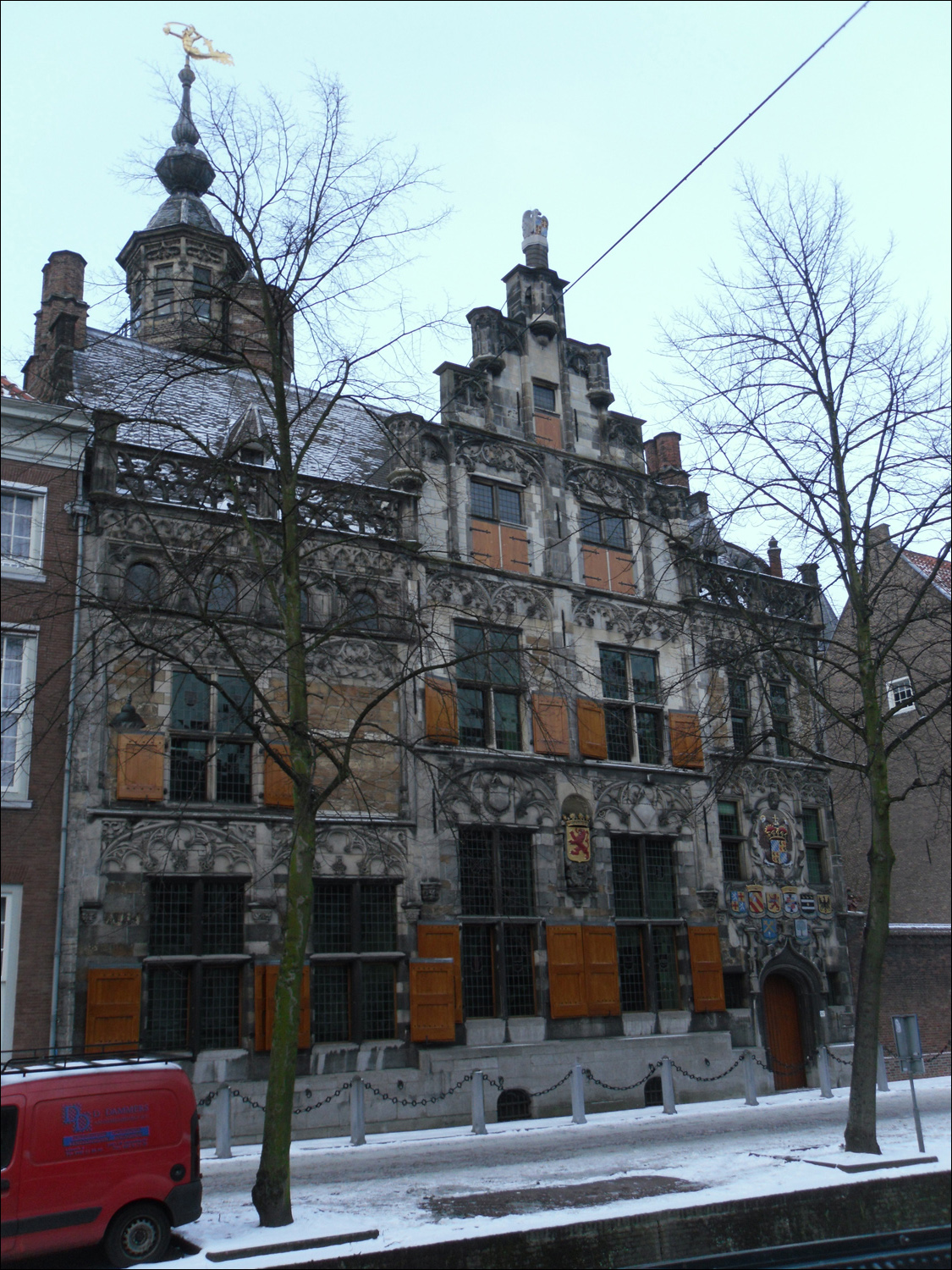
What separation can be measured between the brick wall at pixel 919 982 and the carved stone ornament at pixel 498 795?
8.60 metres

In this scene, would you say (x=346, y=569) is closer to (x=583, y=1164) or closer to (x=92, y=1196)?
(x=583, y=1164)

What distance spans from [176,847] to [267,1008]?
2.90 m

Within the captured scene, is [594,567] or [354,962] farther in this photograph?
[594,567]

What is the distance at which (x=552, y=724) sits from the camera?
21.9 metres

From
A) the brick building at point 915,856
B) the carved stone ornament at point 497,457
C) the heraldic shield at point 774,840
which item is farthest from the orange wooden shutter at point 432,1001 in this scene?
the brick building at point 915,856

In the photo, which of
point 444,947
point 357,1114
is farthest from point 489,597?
point 357,1114

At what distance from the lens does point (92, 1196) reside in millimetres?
9789

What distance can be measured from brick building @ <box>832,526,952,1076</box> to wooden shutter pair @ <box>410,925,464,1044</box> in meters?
9.89

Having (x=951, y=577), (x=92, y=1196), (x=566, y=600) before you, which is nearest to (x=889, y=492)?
(x=566, y=600)

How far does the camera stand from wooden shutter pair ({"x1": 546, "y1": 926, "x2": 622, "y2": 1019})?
20.6m

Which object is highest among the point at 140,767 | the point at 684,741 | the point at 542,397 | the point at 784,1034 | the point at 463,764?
the point at 542,397

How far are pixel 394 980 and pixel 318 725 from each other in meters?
4.54

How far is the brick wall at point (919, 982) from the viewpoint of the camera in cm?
2481

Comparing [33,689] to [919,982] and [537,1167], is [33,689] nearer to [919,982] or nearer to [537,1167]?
[537,1167]
